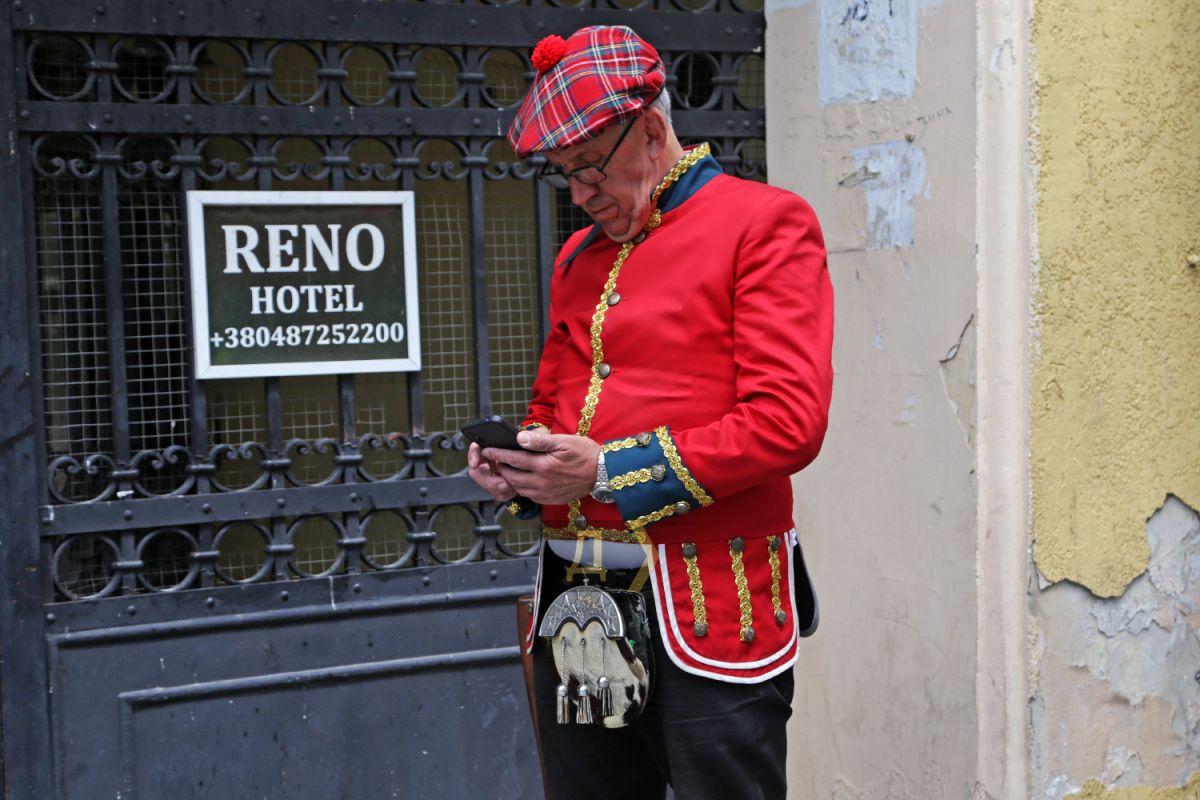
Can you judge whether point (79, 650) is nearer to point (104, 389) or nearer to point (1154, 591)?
point (104, 389)

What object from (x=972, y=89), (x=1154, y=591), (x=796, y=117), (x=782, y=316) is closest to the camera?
(x=782, y=316)

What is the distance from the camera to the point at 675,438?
7.67ft

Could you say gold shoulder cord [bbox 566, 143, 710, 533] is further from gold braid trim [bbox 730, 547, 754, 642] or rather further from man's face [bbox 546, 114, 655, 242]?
gold braid trim [bbox 730, 547, 754, 642]

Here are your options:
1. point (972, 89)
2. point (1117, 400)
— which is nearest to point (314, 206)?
point (972, 89)

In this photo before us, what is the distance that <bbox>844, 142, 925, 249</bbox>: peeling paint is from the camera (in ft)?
11.7

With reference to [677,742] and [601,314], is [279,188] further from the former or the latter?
[677,742]

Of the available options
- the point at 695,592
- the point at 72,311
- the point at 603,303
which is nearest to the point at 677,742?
the point at 695,592

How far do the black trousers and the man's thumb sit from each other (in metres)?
0.32

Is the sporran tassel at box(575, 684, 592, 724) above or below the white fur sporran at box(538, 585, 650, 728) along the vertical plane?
below

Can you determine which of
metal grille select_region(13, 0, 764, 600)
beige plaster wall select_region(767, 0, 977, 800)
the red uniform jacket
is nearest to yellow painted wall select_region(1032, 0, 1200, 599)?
beige plaster wall select_region(767, 0, 977, 800)

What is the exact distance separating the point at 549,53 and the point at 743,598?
0.92 meters

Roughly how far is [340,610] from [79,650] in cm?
59

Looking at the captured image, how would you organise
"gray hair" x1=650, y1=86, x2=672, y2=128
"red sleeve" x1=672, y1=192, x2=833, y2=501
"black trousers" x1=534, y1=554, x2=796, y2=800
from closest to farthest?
"red sleeve" x1=672, y1=192, x2=833, y2=501 < "black trousers" x1=534, y1=554, x2=796, y2=800 < "gray hair" x1=650, y1=86, x2=672, y2=128

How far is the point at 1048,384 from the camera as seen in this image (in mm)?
3438
